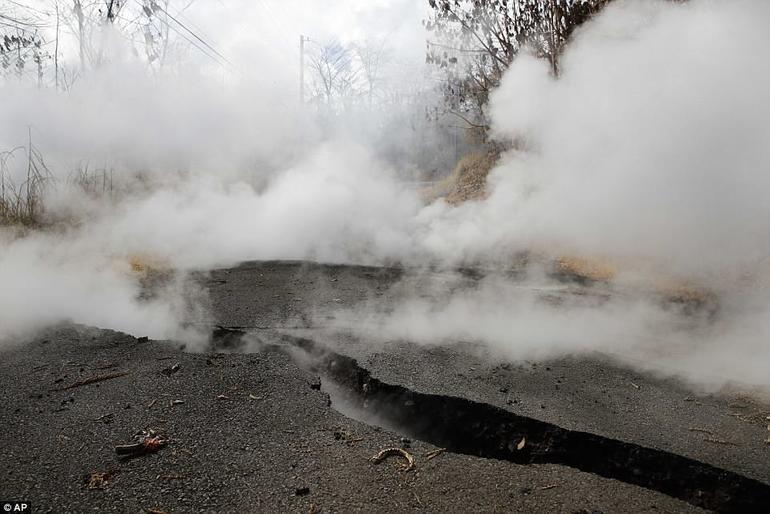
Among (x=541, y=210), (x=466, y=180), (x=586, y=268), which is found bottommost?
(x=586, y=268)

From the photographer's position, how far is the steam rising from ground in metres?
4.62

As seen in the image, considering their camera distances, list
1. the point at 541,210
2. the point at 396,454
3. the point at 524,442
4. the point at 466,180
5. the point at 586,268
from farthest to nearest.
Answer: the point at 466,180 → the point at 541,210 → the point at 586,268 → the point at 524,442 → the point at 396,454

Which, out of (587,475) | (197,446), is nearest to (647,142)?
(587,475)

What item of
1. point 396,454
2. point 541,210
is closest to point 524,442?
point 396,454

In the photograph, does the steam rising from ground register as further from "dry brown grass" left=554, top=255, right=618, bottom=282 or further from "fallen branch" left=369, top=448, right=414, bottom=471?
"fallen branch" left=369, top=448, right=414, bottom=471

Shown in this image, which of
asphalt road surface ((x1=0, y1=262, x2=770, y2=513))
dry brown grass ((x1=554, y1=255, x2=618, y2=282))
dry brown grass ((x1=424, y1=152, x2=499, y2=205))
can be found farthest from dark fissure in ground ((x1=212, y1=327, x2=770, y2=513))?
dry brown grass ((x1=424, y1=152, x2=499, y2=205))

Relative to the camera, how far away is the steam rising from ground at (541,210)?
15.2ft

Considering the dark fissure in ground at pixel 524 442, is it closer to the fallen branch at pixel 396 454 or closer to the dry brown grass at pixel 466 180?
the fallen branch at pixel 396 454

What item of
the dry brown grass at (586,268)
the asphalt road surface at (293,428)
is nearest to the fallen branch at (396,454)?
the asphalt road surface at (293,428)

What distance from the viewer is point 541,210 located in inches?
307

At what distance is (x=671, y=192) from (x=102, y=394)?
615cm

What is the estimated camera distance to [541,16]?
8438mm

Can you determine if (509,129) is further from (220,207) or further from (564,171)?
(220,207)

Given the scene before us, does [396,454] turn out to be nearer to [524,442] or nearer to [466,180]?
[524,442]
